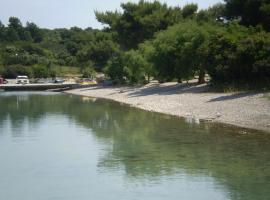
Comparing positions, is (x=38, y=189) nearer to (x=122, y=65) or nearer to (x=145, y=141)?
(x=145, y=141)

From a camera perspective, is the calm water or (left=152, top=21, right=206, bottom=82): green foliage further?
(left=152, top=21, right=206, bottom=82): green foliage

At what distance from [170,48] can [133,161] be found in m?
31.0

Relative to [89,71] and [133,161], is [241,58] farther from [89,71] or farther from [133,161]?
[89,71]

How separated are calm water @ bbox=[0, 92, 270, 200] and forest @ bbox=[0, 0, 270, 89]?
8235 mm

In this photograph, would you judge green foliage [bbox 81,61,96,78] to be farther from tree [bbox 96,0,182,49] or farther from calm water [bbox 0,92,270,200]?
calm water [bbox 0,92,270,200]

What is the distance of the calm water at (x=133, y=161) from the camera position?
1661cm

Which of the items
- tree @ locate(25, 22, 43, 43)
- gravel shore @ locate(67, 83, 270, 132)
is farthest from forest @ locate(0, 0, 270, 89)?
tree @ locate(25, 22, 43, 43)

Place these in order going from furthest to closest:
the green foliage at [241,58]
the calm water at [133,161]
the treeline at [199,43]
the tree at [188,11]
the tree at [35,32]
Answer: the tree at [35,32] < the tree at [188,11] < the treeline at [199,43] < the green foliage at [241,58] < the calm water at [133,161]

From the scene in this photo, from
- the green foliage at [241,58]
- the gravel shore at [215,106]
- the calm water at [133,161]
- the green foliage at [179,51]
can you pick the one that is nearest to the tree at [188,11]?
the green foliage at [179,51]

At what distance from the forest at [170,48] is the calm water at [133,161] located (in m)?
8.24

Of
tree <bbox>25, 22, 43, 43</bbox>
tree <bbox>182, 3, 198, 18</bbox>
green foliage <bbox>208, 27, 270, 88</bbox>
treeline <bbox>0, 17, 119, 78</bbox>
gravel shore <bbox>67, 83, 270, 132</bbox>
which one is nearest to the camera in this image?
gravel shore <bbox>67, 83, 270, 132</bbox>

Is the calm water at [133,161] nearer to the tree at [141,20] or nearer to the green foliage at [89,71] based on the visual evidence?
the tree at [141,20]

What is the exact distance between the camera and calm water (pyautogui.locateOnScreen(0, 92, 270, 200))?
16609 mm

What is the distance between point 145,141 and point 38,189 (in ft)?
31.9
